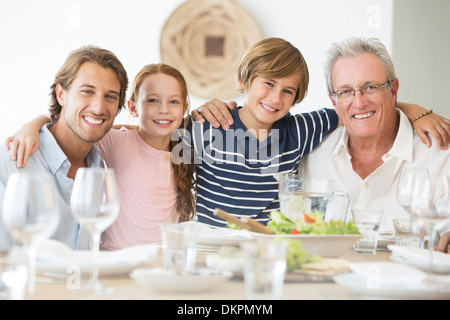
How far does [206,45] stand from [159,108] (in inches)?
63.1

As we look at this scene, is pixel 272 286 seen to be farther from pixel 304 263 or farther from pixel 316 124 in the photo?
pixel 316 124

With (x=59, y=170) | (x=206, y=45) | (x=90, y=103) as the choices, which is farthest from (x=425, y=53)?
(x=59, y=170)

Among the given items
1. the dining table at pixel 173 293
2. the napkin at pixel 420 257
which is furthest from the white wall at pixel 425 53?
the dining table at pixel 173 293

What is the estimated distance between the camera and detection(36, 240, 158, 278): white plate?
0.98m

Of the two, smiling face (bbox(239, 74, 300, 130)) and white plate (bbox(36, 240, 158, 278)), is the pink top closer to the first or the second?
smiling face (bbox(239, 74, 300, 130))

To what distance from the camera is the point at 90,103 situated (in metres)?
2.00

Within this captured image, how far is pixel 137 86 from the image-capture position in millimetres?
2283

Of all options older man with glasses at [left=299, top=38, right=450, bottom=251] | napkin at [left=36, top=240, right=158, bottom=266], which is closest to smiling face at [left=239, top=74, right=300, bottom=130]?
older man with glasses at [left=299, top=38, right=450, bottom=251]

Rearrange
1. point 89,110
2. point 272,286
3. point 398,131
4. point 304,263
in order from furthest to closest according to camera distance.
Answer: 1. point 398,131
2. point 89,110
3. point 304,263
4. point 272,286

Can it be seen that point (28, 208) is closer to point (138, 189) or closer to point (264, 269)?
point (264, 269)

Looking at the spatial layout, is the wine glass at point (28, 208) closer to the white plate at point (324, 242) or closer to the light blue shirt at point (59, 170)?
the white plate at point (324, 242)

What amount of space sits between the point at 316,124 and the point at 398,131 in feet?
1.11

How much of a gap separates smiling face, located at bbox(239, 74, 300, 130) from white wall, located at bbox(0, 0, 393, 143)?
143 centimetres

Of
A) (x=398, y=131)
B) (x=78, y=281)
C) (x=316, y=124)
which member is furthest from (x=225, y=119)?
(x=78, y=281)
